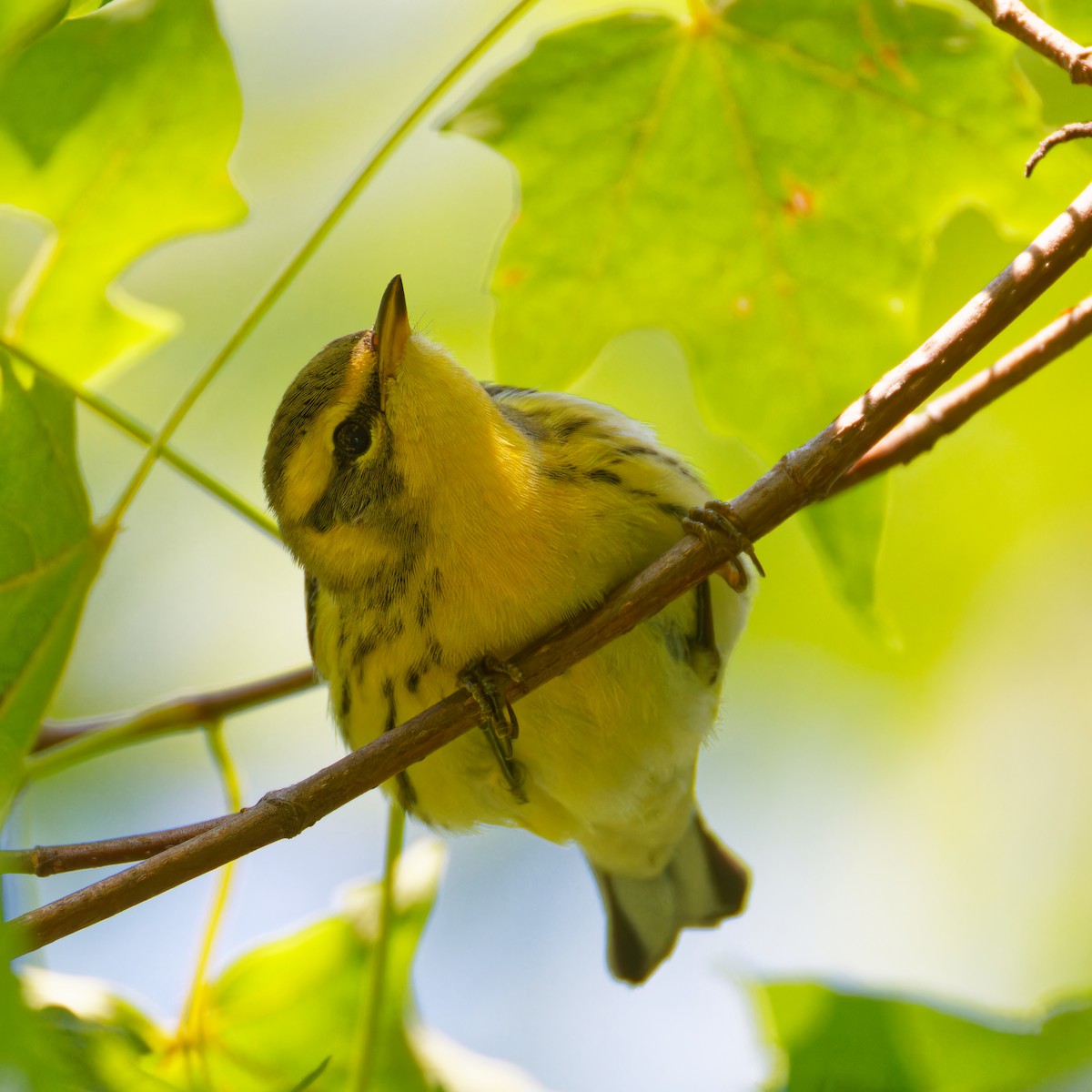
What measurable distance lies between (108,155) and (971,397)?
5.89 feet

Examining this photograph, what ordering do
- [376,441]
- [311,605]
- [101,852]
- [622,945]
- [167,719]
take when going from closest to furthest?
[101,852], [167,719], [376,441], [311,605], [622,945]

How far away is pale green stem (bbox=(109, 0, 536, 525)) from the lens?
2455 millimetres

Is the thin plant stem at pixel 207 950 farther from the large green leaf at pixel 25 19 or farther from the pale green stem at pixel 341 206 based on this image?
the large green leaf at pixel 25 19

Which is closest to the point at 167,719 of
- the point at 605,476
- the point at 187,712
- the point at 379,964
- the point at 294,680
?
the point at 187,712

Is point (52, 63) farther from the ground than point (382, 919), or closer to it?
farther from the ground

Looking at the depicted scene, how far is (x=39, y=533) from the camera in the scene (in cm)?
238

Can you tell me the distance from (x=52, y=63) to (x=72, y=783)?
3.34 metres

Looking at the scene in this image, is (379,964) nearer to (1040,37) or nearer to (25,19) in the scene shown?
(25,19)

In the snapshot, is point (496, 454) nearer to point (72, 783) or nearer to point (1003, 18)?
point (1003, 18)

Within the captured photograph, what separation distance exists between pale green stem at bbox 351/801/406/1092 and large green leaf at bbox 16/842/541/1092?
124mm

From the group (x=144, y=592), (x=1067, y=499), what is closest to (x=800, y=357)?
(x=1067, y=499)

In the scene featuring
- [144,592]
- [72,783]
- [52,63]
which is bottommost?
[72,783]

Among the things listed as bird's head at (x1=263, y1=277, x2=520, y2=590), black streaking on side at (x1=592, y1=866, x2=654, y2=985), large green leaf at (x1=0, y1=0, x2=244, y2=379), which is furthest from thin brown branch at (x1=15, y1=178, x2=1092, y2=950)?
black streaking on side at (x1=592, y1=866, x2=654, y2=985)

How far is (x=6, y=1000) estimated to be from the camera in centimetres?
122
